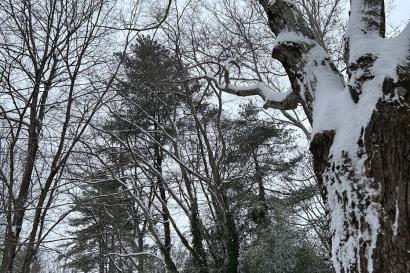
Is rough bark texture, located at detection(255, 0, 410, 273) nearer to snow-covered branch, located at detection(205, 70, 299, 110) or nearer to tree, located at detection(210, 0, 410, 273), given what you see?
tree, located at detection(210, 0, 410, 273)

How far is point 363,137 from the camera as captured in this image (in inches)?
97.6

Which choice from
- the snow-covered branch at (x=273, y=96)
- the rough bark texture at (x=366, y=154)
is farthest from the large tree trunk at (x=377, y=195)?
the snow-covered branch at (x=273, y=96)

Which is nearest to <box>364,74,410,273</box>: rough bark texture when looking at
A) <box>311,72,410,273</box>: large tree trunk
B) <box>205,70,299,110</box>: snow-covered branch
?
<box>311,72,410,273</box>: large tree trunk

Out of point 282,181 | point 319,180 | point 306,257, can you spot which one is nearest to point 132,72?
point 306,257

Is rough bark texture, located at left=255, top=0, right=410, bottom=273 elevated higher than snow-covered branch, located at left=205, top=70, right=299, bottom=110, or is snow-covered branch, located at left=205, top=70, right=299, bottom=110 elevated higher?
snow-covered branch, located at left=205, top=70, right=299, bottom=110

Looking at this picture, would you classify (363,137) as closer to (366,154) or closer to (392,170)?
(366,154)

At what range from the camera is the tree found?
2225mm

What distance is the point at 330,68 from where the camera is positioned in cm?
321

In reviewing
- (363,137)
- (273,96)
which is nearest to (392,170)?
(363,137)

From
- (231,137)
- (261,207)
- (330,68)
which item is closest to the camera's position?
(330,68)

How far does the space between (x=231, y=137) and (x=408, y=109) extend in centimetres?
1288

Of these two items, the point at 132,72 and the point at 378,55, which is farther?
the point at 132,72

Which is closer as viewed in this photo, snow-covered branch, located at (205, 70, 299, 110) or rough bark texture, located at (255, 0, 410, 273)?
rough bark texture, located at (255, 0, 410, 273)

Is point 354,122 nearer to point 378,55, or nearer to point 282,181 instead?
point 378,55
